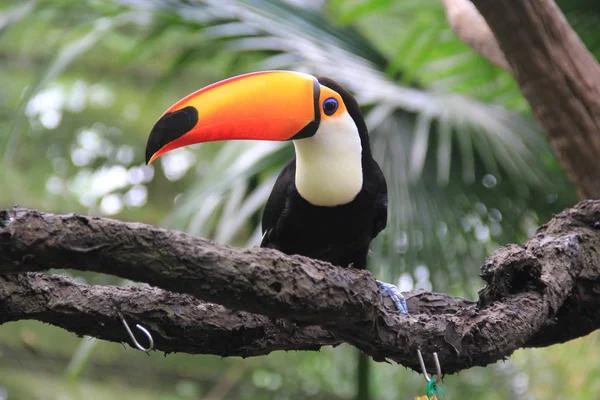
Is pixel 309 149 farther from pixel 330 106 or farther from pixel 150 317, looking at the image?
pixel 150 317

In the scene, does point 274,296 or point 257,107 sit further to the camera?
point 257,107

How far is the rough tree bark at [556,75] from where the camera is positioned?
2.08m

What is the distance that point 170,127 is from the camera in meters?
1.52

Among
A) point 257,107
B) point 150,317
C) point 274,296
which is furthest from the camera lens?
point 257,107

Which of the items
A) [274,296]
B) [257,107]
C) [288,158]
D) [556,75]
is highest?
[556,75]

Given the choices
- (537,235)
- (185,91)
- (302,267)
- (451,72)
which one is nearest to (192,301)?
(302,267)

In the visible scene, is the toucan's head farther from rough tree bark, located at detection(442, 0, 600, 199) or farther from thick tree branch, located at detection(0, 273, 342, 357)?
rough tree bark, located at detection(442, 0, 600, 199)

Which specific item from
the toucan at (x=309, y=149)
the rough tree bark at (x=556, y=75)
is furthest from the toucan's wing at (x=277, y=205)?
the rough tree bark at (x=556, y=75)

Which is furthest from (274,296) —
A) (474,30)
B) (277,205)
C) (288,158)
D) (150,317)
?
(474,30)

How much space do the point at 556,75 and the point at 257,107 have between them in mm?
1003

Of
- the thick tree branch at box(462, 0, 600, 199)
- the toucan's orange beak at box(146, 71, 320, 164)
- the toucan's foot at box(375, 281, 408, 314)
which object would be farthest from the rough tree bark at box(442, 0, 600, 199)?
the toucan's foot at box(375, 281, 408, 314)

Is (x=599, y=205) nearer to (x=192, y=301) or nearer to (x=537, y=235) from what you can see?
(x=537, y=235)

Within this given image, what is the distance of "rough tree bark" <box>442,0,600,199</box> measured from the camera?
6.83ft

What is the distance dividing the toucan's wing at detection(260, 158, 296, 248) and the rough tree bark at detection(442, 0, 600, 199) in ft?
2.38
